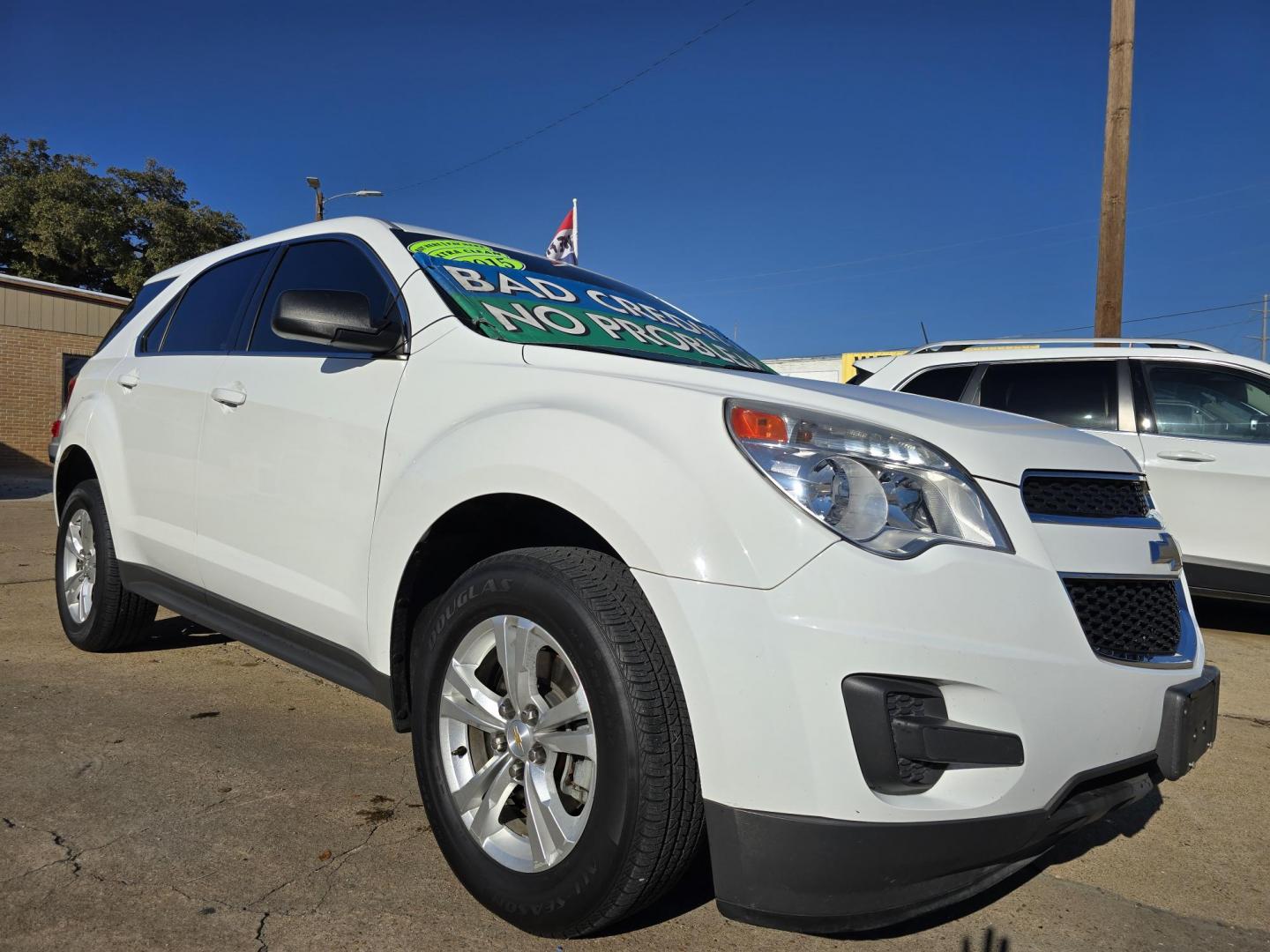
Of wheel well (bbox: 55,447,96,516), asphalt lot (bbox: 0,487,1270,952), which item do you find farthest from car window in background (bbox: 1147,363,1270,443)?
wheel well (bbox: 55,447,96,516)

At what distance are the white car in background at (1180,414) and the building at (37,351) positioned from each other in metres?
19.8

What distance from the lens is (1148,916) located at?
2.29 m

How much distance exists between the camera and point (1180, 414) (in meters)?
5.69

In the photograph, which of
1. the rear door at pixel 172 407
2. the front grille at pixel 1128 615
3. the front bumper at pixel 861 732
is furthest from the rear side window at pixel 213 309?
the front grille at pixel 1128 615

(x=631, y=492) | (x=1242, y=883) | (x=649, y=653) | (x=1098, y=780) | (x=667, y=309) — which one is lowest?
(x=1242, y=883)

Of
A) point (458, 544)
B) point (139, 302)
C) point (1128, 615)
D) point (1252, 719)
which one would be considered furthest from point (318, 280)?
point (1252, 719)

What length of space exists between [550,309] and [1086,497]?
5.19 ft

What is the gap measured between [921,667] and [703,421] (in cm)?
63

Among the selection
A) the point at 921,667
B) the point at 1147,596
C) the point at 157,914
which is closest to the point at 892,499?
the point at 921,667

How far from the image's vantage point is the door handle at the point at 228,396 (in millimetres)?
3141

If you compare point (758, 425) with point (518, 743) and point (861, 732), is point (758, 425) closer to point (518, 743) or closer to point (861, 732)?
point (861, 732)

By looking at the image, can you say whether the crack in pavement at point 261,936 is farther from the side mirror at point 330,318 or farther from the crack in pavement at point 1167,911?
the crack in pavement at point 1167,911

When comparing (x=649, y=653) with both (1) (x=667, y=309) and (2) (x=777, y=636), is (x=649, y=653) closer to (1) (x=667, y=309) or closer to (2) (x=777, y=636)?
(2) (x=777, y=636)

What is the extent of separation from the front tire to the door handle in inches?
48.5
